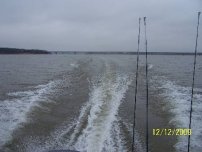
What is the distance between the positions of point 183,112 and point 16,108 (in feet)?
22.4

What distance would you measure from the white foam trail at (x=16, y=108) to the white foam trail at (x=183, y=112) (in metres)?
5.41

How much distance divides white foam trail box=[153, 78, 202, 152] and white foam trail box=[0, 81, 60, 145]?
5.41m

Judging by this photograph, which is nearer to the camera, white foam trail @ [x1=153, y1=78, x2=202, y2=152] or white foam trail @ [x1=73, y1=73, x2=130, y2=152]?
white foam trail @ [x1=73, y1=73, x2=130, y2=152]

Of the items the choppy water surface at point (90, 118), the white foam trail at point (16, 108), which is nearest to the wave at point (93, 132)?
the choppy water surface at point (90, 118)

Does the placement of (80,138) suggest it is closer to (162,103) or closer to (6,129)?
(6,129)

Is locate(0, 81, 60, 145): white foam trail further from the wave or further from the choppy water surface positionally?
the wave

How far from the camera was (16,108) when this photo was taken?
15.3 metres

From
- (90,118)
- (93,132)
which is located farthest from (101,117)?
(93,132)

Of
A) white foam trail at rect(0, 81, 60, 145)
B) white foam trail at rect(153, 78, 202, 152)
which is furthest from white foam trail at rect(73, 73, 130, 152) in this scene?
white foam trail at rect(0, 81, 60, 145)

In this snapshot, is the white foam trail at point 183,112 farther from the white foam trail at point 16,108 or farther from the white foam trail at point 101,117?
the white foam trail at point 16,108

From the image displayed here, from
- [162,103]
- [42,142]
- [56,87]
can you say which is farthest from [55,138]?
[56,87]

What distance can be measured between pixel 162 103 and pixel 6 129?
7837 millimetres

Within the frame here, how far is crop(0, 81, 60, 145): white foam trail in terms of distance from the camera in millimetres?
12273

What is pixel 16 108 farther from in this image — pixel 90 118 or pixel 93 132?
pixel 93 132
